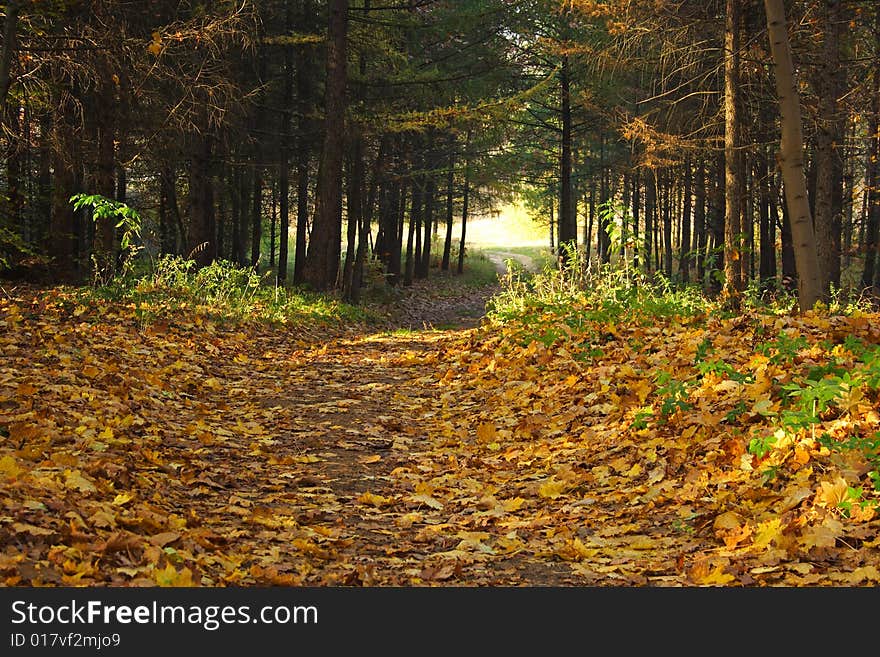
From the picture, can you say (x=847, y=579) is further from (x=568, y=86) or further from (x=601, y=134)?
(x=601, y=134)

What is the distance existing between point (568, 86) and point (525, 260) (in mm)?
35052

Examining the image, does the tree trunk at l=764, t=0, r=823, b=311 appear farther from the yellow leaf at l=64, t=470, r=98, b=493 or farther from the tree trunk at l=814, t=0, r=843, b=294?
the yellow leaf at l=64, t=470, r=98, b=493

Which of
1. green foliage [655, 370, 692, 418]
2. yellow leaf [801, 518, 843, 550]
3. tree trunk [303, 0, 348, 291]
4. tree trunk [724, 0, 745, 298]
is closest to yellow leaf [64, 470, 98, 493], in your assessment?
yellow leaf [801, 518, 843, 550]

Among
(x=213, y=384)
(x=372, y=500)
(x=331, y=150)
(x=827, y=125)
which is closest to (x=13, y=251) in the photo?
(x=331, y=150)

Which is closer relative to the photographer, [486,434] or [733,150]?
[486,434]

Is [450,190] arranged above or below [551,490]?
above

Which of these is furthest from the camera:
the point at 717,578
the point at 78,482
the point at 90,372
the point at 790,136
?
the point at 790,136

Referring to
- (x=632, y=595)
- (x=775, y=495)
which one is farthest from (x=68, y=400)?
(x=775, y=495)

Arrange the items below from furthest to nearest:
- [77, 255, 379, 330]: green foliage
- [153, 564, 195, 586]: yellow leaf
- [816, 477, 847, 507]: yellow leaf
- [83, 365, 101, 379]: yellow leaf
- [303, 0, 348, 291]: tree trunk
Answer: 1. [303, 0, 348, 291]: tree trunk
2. [77, 255, 379, 330]: green foliage
3. [83, 365, 101, 379]: yellow leaf
4. [816, 477, 847, 507]: yellow leaf
5. [153, 564, 195, 586]: yellow leaf

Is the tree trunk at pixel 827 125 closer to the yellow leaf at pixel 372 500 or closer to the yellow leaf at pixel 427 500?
the yellow leaf at pixel 427 500

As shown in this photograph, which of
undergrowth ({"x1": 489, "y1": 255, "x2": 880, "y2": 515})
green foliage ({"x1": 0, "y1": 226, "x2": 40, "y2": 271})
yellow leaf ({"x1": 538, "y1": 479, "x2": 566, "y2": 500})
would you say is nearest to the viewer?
undergrowth ({"x1": 489, "y1": 255, "x2": 880, "y2": 515})

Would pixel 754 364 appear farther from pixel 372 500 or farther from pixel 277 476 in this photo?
pixel 277 476

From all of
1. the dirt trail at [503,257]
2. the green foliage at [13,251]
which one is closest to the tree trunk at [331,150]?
the green foliage at [13,251]

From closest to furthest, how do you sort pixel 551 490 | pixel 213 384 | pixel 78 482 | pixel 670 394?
pixel 78 482 → pixel 551 490 → pixel 670 394 → pixel 213 384
